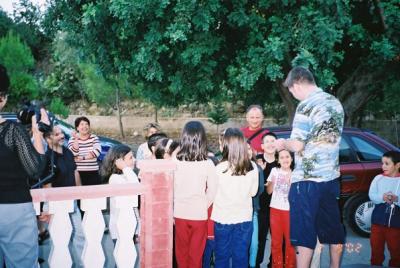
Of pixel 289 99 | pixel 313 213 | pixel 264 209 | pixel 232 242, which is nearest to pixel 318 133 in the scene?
pixel 313 213

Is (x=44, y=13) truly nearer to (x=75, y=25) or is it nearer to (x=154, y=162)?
(x=75, y=25)

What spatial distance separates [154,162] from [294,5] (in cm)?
724

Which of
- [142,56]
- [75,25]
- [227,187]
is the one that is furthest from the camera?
[75,25]

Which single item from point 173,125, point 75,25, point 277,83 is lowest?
point 173,125

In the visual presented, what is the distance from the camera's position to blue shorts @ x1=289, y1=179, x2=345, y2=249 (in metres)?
3.56

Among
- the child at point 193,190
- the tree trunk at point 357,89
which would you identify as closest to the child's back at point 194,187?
the child at point 193,190

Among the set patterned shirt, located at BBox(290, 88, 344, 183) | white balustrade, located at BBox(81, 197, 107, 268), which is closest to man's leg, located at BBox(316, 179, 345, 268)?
patterned shirt, located at BBox(290, 88, 344, 183)

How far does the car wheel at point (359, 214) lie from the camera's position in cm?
654

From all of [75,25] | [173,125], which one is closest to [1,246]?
[75,25]

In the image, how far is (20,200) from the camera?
2.68 meters

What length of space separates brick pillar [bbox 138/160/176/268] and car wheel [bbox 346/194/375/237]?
4.05 metres

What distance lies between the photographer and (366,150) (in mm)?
6793

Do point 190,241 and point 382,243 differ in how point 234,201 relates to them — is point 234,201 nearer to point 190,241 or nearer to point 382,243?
point 190,241

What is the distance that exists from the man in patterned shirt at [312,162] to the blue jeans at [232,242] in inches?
23.2
